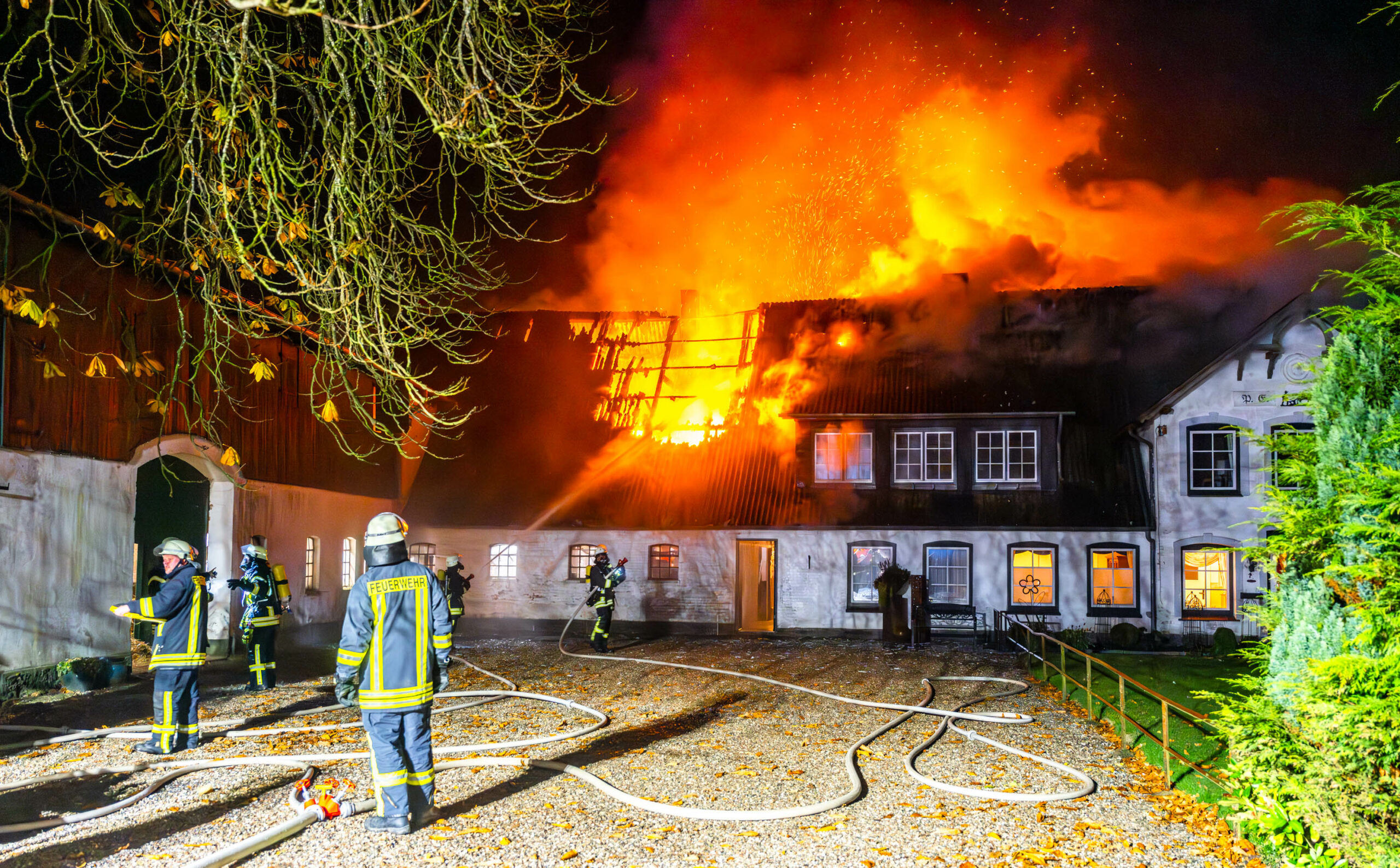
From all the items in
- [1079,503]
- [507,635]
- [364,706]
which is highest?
[1079,503]

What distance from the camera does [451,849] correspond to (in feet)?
20.0

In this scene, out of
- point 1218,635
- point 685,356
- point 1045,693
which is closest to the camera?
point 1045,693

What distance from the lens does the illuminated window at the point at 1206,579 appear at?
20531 millimetres

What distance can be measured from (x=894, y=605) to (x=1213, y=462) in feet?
25.8

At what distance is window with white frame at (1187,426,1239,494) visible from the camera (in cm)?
2077

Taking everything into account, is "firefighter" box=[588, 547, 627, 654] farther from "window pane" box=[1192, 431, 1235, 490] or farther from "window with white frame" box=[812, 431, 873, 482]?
"window pane" box=[1192, 431, 1235, 490]

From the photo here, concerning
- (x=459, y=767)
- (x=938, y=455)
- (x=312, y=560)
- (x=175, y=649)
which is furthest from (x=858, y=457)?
(x=175, y=649)

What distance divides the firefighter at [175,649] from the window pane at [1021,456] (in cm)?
1807

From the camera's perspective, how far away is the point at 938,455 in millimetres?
22797

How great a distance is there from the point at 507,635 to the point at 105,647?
375 inches

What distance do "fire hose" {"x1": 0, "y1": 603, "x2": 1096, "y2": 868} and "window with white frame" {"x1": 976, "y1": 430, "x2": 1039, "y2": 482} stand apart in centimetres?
1145

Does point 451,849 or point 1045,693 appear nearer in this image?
point 451,849

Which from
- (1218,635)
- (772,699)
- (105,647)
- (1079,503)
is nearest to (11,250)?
(105,647)

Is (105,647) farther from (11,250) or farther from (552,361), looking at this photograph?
(552,361)
